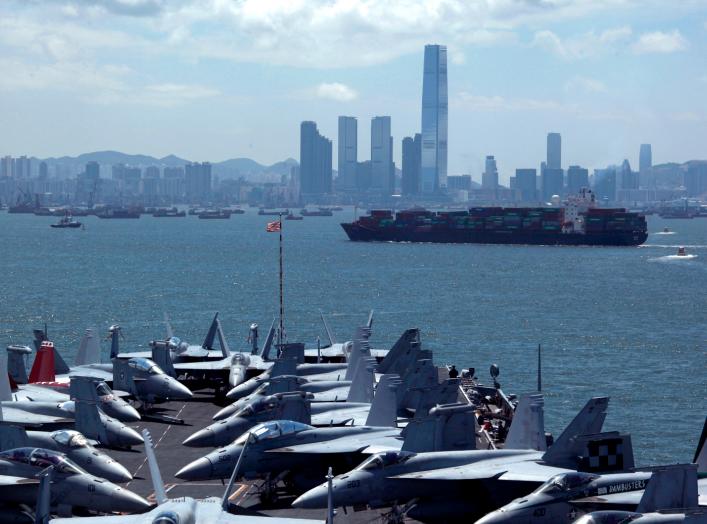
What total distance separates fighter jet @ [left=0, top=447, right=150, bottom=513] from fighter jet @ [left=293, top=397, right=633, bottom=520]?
4571 millimetres

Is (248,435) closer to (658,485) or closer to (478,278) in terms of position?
(658,485)

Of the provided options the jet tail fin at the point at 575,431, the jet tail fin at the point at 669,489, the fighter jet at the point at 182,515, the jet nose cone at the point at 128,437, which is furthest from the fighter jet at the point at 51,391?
the jet tail fin at the point at 669,489

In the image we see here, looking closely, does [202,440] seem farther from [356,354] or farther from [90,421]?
[356,354]

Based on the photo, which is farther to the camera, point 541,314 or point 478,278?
point 478,278

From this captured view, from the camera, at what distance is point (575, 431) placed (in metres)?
33.6

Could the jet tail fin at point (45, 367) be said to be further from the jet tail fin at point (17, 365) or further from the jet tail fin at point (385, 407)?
the jet tail fin at point (385, 407)

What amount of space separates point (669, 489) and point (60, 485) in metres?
15.1

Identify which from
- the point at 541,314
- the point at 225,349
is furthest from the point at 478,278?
the point at 225,349

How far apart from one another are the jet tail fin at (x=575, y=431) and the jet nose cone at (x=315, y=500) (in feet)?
21.1

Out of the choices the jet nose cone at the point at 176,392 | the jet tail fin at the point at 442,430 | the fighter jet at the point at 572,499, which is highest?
the jet tail fin at the point at 442,430

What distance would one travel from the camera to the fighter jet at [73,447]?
33.2 metres

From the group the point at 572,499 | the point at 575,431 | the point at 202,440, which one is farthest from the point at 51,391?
the point at 572,499

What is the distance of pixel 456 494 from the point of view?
105ft

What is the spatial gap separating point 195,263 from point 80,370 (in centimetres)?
13204
